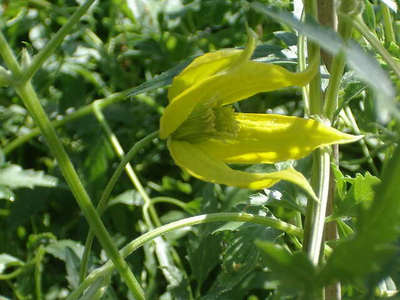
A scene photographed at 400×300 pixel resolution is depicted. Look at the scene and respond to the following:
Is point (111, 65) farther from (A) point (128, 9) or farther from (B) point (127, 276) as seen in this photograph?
(B) point (127, 276)

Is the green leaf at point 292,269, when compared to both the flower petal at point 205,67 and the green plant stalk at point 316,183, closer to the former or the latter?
the green plant stalk at point 316,183

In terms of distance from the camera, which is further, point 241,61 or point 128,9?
point 128,9

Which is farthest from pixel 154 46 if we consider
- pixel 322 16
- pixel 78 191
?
pixel 78 191

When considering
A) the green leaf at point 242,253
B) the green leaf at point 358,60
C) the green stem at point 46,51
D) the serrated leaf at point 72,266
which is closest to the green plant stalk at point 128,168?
the serrated leaf at point 72,266

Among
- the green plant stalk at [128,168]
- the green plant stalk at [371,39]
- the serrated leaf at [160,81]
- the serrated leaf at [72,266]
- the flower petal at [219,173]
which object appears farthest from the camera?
the green plant stalk at [128,168]

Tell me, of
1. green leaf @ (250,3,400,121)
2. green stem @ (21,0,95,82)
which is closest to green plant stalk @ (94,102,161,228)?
green stem @ (21,0,95,82)

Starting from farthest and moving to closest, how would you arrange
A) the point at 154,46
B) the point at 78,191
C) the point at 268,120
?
1. the point at 154,46
2. the point at 268,120
3. the point at 78,191
